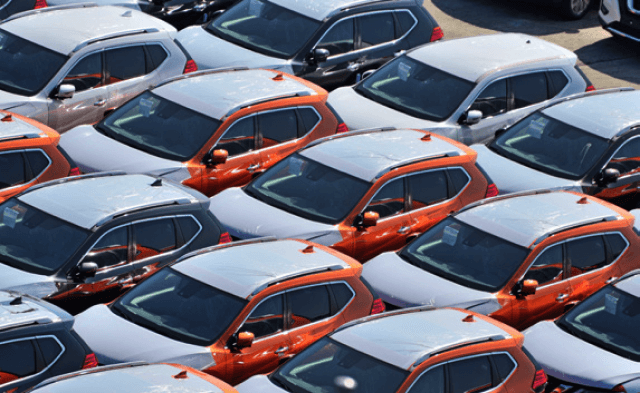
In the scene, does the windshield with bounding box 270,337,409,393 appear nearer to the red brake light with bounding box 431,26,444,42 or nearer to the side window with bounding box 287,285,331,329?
the side window with bounding box 287,285,331,329

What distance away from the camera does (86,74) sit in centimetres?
1551

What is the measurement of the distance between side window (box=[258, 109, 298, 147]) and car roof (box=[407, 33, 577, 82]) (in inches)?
104

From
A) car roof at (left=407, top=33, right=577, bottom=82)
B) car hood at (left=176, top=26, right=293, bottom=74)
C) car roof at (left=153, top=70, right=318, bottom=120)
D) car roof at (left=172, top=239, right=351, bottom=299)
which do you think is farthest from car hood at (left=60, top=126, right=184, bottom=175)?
car roof at (left=407, top=33, right=577, bottom=82)

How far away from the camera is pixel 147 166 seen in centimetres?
1372

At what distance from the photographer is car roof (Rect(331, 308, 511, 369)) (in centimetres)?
978

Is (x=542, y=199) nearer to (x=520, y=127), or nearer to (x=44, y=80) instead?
(x=520, y=127)

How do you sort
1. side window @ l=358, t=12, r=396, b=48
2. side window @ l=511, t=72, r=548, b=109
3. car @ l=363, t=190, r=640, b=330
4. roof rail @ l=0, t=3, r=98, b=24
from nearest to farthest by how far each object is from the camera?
car @ l=363, t=190, r=640, b=330 < roof rail @ l=0, t=3, r=98, b=24 < side window @ l=511, t=72, r=548, b=109 < side window @ l=358, t=12, r=396, b=48

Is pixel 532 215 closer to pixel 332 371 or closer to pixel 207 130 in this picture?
pixel 332 371

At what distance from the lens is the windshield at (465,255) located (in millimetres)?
12148

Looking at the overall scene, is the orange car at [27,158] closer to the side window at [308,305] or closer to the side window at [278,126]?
the side window at [278,126]

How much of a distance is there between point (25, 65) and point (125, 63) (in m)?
1.29

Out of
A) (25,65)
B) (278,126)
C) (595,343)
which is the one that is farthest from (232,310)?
(25,65)

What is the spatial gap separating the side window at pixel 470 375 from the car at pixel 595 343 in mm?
1178

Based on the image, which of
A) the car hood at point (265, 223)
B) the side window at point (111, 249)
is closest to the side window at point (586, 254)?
the car hood at point (265, 223)
